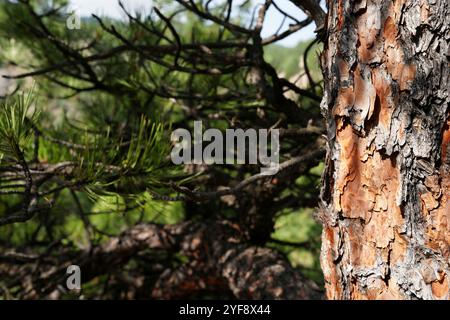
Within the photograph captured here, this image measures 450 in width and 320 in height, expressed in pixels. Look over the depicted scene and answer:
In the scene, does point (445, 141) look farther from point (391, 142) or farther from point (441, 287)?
point (441, 287)

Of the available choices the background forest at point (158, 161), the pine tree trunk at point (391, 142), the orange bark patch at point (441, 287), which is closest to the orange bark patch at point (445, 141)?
the pine tree trunk at point (391, 142)

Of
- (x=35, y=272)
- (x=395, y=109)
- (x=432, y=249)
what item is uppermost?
(x=395, y=109)

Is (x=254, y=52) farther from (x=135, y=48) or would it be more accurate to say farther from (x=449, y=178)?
(x=449, y=178)

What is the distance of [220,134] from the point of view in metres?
0.99

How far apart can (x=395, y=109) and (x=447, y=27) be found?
99 mm

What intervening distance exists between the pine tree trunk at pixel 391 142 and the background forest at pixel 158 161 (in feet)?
0.63

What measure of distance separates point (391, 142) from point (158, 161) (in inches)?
14.9

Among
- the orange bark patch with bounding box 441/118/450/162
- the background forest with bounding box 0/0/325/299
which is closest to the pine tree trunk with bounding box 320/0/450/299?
the orange bark patch with bounding box 441/118/450/162

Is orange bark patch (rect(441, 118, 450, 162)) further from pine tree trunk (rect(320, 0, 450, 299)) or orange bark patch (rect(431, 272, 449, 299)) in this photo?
orange bark patch (rect(431, 272, 449, 299))

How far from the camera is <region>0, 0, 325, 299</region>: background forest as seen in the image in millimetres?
819

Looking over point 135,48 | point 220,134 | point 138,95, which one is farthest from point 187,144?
point 138,95

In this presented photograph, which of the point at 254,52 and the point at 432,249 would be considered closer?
the point at 432,249

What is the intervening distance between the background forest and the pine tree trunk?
193 mm

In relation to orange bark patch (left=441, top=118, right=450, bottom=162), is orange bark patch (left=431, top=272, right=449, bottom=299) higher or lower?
lower
